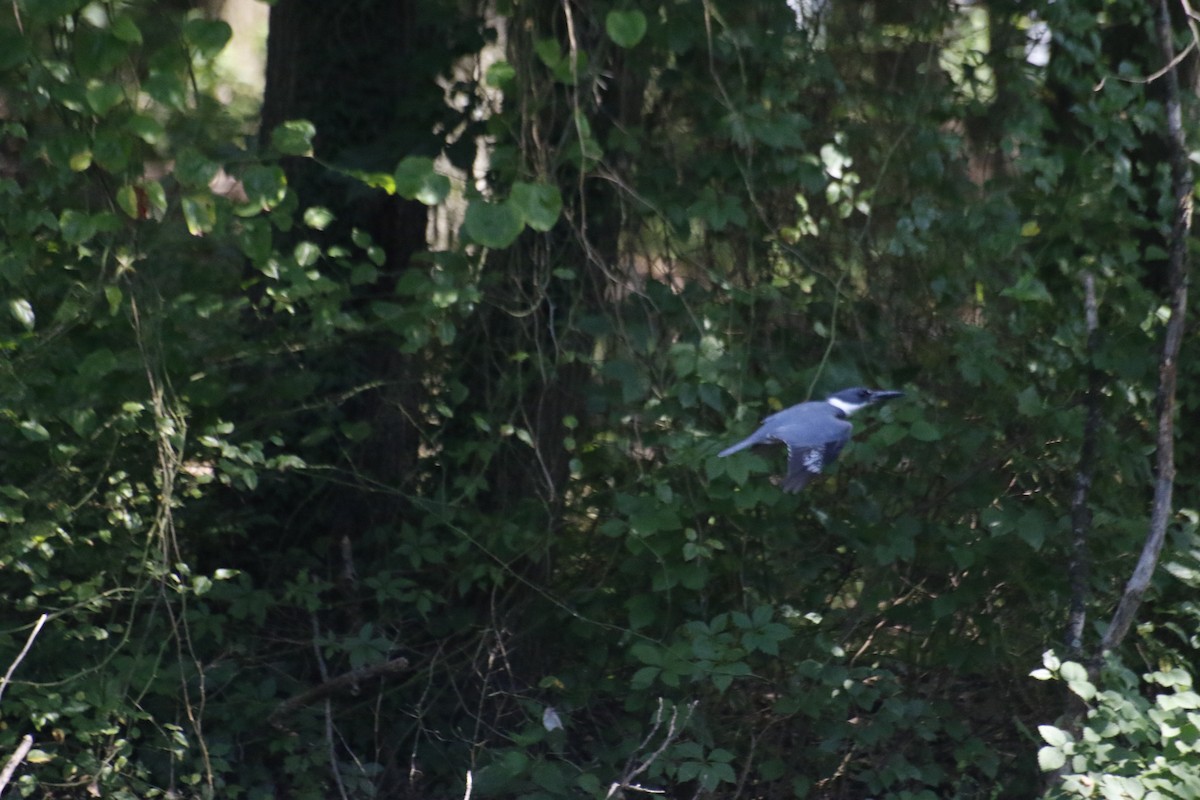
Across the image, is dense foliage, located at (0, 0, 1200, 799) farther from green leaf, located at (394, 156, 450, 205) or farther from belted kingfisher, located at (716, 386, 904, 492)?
belted kingfisher, located at (716, 386, 904, 492)

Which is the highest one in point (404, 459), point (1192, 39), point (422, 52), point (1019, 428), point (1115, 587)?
point (1192, 39)

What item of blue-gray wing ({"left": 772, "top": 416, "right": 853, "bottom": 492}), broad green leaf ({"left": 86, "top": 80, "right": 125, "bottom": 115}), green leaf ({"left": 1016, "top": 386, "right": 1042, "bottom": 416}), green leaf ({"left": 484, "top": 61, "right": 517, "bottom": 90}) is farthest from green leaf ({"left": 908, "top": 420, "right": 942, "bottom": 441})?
broad green leaf ({"left": 86, "top": 80, "right": 125, "bottom": 115})

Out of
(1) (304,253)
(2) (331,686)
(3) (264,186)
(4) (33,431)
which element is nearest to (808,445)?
(1) (304,253)

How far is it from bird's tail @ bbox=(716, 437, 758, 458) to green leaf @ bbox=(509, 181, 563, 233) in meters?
0.84

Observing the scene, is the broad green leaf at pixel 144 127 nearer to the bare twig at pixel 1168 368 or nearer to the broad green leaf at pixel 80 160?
the broad green leaf at pixel 80 160

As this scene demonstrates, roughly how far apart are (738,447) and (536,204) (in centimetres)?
94

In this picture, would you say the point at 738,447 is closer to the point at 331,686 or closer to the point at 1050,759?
the point at 1050,759

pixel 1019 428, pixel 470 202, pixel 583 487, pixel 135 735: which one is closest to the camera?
pixel 470 202

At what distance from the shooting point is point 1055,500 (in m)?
4.59

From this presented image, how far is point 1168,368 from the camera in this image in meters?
3.98

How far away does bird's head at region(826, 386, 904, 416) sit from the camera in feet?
13.3

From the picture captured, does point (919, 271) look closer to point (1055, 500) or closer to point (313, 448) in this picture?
point (1055, 500)

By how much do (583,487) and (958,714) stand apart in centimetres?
165

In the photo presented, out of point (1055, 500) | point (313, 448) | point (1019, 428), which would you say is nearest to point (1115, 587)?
point (1055, 500)
